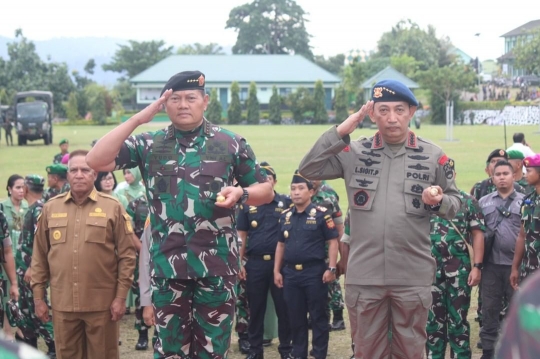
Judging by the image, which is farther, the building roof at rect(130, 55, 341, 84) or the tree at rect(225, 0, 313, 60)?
the tree at rect(225, 0, 313, 60)

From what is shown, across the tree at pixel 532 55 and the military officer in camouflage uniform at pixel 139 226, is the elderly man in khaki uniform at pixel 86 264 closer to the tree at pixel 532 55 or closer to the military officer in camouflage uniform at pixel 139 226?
the military officer in camouflage uniform at pixel 139 226

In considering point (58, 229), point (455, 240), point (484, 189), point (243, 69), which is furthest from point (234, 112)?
point (58, 229)

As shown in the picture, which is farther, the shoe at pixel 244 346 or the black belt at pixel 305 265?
the shoe at pixel 244 346

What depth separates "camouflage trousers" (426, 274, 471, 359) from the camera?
289 inches

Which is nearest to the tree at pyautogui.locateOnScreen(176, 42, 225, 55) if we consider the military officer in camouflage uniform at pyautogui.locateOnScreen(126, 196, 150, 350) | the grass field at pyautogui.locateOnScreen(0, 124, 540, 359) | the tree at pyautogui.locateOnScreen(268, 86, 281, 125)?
the tree at pyautogui.locateOnScreen(268, 86, 281, 125)

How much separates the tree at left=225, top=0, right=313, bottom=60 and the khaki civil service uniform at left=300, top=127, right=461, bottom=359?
112193 millimetres

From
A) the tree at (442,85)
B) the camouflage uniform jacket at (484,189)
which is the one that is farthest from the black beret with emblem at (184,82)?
the tree at (442,85)

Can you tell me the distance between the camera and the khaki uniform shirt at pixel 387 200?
4875 millimetres

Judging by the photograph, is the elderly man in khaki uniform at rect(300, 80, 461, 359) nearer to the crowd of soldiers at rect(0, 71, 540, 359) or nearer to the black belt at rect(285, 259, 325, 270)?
the crowd of soldiers at rect(0, 71, 540, 359)

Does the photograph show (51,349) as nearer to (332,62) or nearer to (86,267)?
(86,267)

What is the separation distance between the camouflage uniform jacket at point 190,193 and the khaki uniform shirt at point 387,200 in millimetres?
610

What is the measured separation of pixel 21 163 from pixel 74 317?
26.9m

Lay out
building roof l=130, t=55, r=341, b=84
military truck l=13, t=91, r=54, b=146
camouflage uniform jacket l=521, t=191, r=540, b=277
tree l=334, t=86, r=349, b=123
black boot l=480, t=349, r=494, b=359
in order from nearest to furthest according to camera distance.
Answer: camouflage uniform jacket l=521, t=191, r=540, b=277, black boot l=480, t=349, r=494, b=359, military truck l=13, t=91, r=54, b=146, tree l=334, t=86, r=349, b=123, building roof l=130, t=55, r=341, b=84

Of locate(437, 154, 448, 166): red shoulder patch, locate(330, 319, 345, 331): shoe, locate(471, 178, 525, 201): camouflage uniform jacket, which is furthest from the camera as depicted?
locate(471, 178, 525, 201): camouflage uniform jacket
